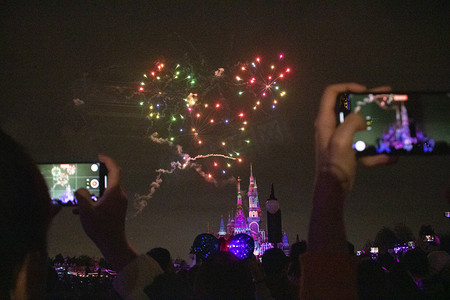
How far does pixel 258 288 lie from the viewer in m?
4.44

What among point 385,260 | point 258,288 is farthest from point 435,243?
point 258,288

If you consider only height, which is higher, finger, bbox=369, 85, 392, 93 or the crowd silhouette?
finger, bbox=369, 85, 392, 93

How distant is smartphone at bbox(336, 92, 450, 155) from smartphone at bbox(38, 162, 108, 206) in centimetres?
192

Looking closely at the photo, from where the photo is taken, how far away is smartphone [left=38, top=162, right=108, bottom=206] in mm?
3318

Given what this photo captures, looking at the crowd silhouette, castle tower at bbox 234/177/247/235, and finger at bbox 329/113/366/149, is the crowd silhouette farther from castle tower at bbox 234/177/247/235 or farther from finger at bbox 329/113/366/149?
castle tower at bbox 234/177/247/235

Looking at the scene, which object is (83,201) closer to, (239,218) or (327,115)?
(327,115)

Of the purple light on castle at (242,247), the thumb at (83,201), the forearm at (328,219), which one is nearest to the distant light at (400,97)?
the forearm at (328,219)

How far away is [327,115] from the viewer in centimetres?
211

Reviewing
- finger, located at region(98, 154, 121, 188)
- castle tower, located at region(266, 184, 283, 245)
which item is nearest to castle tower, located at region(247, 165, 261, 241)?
castle tower, located at region(266, 184, 283, 245)

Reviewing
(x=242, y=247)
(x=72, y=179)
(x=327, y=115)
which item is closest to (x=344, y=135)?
(x=327, y=115)

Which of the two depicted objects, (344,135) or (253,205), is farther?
(253,205)

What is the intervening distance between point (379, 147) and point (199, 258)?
482 centimetres

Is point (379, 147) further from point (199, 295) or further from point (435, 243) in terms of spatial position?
point (435, 243)

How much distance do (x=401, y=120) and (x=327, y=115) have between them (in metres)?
0.65
